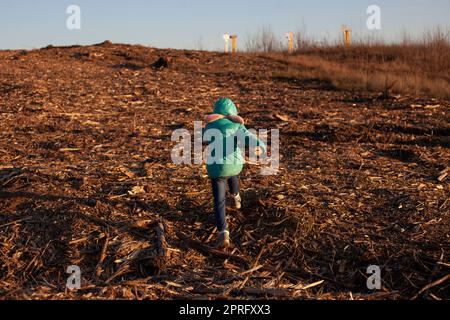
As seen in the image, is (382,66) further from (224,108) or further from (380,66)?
(224,108)

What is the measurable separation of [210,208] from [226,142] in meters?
0.98

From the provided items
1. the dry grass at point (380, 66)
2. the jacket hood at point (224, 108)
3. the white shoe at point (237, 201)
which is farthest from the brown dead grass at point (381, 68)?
the jacket hood at point (224, 108)

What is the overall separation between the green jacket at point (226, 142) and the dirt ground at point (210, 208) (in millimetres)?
692

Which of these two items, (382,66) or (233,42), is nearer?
(382,66)

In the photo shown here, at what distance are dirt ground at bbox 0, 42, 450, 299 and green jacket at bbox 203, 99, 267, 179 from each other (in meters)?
0.69

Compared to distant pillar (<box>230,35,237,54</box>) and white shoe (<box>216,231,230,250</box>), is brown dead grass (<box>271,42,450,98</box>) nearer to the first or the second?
distant pillar (<box>230,35,237,54</box>)

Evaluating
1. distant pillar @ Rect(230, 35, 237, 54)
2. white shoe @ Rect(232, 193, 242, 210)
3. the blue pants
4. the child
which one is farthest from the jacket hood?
distant pillar @ Rect(230, 35, 237, 54)

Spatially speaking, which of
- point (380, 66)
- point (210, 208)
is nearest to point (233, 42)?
point (380, 66)

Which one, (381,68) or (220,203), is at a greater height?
(381,68)

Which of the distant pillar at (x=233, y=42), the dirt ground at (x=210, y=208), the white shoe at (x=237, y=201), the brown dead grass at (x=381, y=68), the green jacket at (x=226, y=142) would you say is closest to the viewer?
the dirt ground at (x=210, y=208)

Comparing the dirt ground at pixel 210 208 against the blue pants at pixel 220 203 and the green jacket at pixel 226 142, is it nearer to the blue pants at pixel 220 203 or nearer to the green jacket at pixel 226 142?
the blue pants at pixel 220 203

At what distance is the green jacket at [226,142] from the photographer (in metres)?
4.53

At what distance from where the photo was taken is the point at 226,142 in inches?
180
